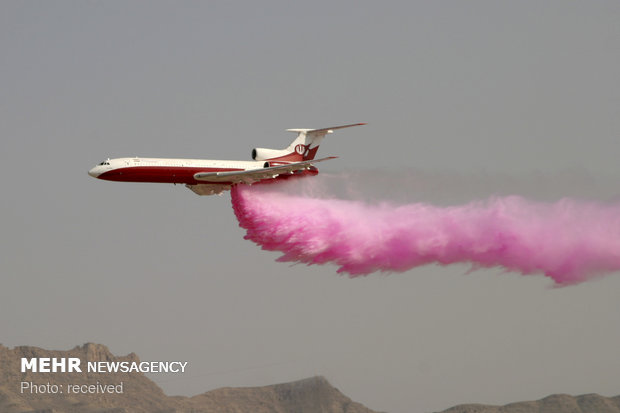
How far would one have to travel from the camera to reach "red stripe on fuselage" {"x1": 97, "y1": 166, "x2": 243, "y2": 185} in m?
89.8

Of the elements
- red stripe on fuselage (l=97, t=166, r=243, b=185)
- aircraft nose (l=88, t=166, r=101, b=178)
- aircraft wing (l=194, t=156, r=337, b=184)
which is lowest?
aircraft wing (l=194, t=156, r=337, b=184)

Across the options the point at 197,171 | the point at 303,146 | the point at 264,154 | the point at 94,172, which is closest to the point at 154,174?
the point at 197,171

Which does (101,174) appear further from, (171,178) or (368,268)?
(368,268)

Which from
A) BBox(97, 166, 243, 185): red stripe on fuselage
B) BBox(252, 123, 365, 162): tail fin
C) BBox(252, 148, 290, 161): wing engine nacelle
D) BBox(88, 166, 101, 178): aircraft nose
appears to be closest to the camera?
BBox(97, 166, 243, 185): red stripe on fuselage

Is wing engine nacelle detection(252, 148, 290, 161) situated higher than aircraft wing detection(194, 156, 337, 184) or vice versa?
wing engine nacelle detection(252, 148, 290, 161)

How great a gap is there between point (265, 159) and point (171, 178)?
9.73 m

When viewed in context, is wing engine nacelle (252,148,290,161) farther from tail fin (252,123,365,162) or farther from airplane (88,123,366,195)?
airplane (88,123,366,195)

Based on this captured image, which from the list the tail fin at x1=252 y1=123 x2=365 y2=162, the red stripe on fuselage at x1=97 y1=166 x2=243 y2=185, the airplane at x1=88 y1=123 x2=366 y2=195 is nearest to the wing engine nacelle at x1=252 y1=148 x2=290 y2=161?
the tail fin at x1=252 y1=123 x2=365 y2=162

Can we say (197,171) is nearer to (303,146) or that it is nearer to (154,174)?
(154,174)

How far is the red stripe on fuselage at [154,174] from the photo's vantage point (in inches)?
3536

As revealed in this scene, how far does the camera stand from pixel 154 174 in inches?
3541

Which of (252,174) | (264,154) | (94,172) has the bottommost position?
(252,174)

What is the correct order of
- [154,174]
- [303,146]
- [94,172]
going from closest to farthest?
[154,174], [94,172], [303,146]

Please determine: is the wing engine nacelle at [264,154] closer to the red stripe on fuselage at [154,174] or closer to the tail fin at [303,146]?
the tail fin at [303,146]
